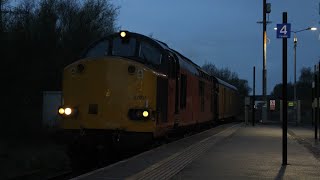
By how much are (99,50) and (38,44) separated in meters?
14.7

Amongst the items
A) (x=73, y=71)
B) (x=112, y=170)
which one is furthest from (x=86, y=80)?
(x=112, y=170)

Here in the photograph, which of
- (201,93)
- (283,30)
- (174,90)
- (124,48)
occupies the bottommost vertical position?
(174,90)

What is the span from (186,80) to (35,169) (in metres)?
6.73

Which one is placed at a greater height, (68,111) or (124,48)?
(124,48)

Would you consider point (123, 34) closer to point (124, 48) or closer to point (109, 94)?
point (124, 48)

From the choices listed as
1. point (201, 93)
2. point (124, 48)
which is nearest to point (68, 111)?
point (124, 48)

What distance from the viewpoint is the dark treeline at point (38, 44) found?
25.5 m

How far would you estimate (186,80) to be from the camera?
2044cm

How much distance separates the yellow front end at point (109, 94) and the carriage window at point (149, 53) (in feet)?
4.25

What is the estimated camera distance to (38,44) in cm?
3006

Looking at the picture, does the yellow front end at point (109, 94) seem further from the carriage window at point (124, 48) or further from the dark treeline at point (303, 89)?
the dark treeline at point (303, 89)

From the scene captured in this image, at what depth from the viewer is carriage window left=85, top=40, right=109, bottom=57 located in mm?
16188

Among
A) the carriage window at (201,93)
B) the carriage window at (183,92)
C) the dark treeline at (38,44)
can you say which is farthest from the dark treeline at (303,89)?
the carriage window at (183,92)

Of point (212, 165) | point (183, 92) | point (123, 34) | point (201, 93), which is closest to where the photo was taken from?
point (212, 165)
